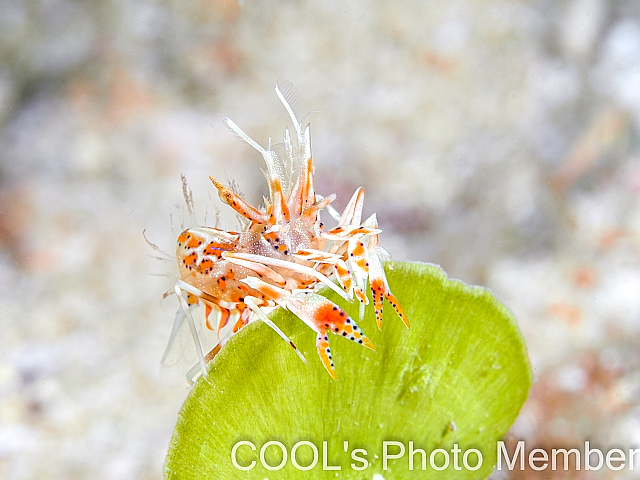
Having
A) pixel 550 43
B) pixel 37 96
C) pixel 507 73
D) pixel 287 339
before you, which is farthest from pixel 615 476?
pixel 37 96

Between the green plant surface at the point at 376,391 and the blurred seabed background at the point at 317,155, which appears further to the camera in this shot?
the blurred seabed background at the point at 317,155

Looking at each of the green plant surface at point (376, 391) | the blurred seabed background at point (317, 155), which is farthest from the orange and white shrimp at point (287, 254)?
the blurred seabed background at point (317, 155)

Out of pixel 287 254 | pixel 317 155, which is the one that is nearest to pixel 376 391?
pixel 287 254

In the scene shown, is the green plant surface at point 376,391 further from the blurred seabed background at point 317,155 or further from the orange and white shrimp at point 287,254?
the blurred seabed background at point 317,155

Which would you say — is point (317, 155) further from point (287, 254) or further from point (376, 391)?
point (376, 391)

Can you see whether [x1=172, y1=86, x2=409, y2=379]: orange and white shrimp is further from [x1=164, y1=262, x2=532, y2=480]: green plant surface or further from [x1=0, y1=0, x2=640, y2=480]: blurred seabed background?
[x1=0, y1=0, x2=640, y2=480]: blurred seabed background

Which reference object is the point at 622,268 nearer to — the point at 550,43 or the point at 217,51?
the point at 550,43

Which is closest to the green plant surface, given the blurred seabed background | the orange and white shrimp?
the orange and white shrimp
